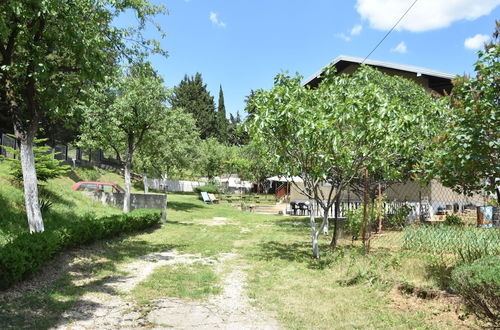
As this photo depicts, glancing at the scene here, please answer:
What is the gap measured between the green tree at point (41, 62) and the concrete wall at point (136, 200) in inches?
419

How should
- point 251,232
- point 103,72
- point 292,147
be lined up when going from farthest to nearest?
point 251,232 < point 292,147 < point 103,72

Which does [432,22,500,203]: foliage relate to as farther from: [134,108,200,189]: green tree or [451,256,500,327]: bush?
[134,108,200,189]: green tree

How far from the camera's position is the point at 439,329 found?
16.8 feet

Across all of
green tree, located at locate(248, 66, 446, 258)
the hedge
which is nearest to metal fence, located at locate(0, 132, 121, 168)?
the hedge

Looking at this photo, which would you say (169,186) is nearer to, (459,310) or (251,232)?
(251,232)

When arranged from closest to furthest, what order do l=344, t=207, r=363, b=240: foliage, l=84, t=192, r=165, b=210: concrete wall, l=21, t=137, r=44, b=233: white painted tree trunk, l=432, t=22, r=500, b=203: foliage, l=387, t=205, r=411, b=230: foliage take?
l=432, t=22, r=500, b=203: foliage → l=21, t=137, r=44, b=233: white painted tree trunk → l=344, t=207, r=363, b=240: foliage → l=387, t=205, r=411, b=230: foliage → l=84, t=192, r=165, b=210: concrete wall

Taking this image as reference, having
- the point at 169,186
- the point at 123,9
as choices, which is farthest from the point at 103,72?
the point at 169,186

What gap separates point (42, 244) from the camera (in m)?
7.42

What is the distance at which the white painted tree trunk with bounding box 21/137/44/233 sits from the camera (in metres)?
8.30

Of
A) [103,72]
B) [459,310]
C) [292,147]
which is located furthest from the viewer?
[292,147]

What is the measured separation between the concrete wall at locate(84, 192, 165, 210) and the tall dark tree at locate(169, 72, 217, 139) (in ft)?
192

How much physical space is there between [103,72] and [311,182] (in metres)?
6.19

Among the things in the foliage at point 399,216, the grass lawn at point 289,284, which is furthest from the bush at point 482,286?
the foliage at point 399,216

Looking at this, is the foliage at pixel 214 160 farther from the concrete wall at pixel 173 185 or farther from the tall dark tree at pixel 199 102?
the tall dark tree at pixel 199 102
